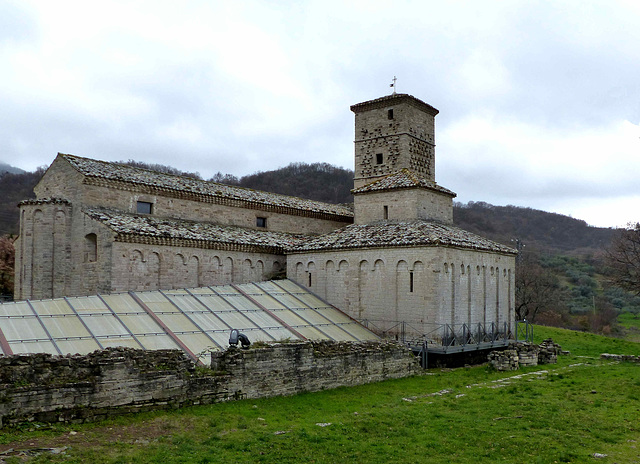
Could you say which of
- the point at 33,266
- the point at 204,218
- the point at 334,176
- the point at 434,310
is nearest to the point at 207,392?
the point at 434,310

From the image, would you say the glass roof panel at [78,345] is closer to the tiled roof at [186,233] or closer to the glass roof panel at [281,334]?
the glass roof panel at [281,334]

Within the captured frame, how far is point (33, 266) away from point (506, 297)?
21274mm

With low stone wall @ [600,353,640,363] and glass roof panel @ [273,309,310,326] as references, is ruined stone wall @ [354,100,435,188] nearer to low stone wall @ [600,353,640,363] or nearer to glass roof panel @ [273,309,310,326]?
glass roof panel @ [273,309,310,326]

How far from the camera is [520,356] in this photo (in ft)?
71.0

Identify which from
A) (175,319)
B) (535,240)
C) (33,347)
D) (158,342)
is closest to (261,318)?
(175,319)

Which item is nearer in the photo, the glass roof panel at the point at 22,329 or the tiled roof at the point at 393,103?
the glass roof panel at the point at 22,329

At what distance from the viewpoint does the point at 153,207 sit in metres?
25.0

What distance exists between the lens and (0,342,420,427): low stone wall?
10.5m

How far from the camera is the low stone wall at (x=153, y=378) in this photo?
10.5 m

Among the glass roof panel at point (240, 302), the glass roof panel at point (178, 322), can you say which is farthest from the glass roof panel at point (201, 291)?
the glass roof panel at point (178, 322)

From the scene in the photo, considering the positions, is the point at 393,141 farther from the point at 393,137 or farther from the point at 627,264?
the point at 627,264

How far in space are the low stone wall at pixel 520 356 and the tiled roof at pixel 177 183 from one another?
14.4 metres

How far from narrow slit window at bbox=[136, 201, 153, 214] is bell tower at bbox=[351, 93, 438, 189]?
13555 mm

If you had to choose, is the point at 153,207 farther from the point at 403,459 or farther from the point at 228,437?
the point at 403,459
